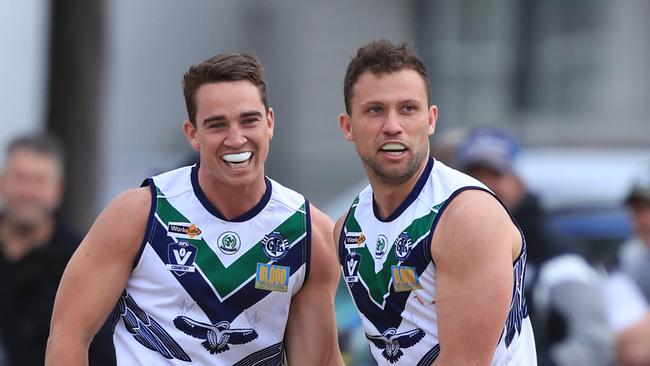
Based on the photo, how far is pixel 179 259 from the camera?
16.7 ft

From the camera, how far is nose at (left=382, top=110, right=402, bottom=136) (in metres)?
4.76

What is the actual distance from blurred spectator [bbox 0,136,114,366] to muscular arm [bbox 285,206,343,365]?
5.50 feet

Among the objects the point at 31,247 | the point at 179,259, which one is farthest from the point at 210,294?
the point at 31,247

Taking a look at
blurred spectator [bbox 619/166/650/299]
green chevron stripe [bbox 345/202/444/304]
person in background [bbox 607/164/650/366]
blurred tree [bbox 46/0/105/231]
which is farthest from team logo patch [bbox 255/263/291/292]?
blurred tree [bbox 46/0/105/231]

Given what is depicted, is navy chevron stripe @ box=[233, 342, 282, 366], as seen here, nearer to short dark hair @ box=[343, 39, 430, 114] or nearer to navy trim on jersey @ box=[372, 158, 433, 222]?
navy trim on jersey @ box=[372, 158, 433, 222]

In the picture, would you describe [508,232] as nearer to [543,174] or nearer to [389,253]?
[389,253]

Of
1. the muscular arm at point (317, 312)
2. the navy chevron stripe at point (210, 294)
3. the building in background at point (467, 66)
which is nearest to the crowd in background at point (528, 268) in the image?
the muscular arm at point (317, 312)

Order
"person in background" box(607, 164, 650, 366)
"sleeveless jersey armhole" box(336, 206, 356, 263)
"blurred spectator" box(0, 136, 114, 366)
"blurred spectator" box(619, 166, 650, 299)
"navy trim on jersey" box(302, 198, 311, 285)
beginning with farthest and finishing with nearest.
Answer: "blurred spectator" box(0, 136, 114, 366) < "blurred spectator" box(619, 166, 650, 299) < "person in background" box(607, 164, 650, 366) < "navy trim on jersey" box(302, 198, 311, 285) < "sleeveless jersey armhole" box(336, 206, 356, 263)

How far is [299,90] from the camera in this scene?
19.7m

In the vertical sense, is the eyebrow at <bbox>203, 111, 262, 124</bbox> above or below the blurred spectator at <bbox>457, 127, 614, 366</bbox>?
above

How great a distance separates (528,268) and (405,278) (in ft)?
5.49

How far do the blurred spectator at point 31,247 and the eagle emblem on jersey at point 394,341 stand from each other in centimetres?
218

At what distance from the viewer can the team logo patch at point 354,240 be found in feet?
16.4

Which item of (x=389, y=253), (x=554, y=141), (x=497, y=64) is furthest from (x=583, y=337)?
(x=497, y=64)
